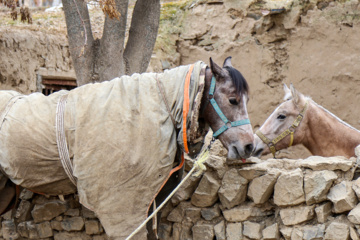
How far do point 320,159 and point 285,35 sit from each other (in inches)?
190

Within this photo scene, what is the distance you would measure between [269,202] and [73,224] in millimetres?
1730

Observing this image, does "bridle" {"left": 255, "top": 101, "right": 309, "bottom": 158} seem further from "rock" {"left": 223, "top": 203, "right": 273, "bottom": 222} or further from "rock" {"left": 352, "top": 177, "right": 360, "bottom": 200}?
"rock" {"left": 352, "top": 177, "right": 360, "bottom": 200}

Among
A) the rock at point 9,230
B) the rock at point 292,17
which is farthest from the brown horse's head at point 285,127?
the rock at point 292,17

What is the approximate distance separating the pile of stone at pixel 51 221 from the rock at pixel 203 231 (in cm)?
84

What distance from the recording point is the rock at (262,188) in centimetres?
362

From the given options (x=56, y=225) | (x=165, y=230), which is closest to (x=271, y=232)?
(x=165, y=230)

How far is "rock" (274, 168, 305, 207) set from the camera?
347 cm

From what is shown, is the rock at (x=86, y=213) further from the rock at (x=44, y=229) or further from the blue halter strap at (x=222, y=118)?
the blue halter strap at (x=222, y=118)

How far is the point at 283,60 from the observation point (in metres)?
8.12

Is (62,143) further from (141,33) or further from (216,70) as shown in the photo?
(141,33)

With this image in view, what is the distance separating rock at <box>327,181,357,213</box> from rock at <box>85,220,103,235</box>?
6.49 feet

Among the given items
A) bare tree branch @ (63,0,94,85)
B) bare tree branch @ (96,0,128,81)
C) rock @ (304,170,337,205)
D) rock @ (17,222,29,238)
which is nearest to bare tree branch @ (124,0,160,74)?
bare tree branch @ (96,0,128,81)

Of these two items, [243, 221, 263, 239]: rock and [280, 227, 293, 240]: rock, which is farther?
[243, 221, 263, 239]: rock

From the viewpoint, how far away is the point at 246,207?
12.3 ft
